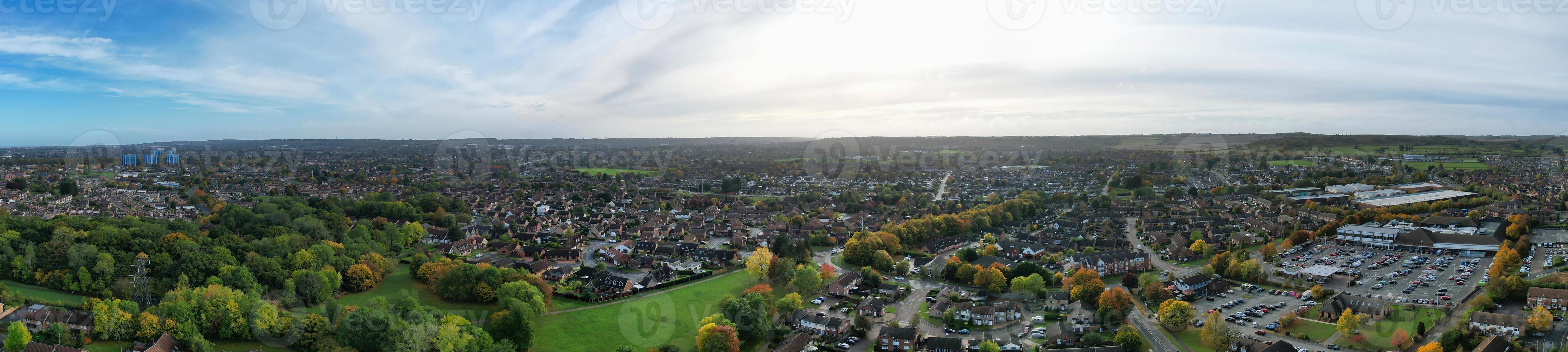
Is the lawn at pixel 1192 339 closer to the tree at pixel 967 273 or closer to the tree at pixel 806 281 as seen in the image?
the tree at pixel 967 273

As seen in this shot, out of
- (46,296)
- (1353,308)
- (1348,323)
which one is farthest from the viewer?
(46,296)

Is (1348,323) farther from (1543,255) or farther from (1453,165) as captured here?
(1453,165)

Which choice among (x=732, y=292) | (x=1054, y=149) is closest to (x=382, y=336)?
(x=732, y=292)

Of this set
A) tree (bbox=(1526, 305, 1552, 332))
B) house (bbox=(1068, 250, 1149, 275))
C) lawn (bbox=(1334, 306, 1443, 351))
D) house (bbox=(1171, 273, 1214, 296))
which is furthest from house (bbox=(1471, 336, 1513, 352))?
house (bbox=(1068, 250, 1149, 275))

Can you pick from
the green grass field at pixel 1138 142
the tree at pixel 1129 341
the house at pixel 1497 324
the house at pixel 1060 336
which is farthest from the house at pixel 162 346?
the green grass field at pixel 1138 142

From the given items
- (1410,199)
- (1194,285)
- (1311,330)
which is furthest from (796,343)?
(1410,199)

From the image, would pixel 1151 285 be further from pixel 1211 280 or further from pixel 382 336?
pixel 382 336
